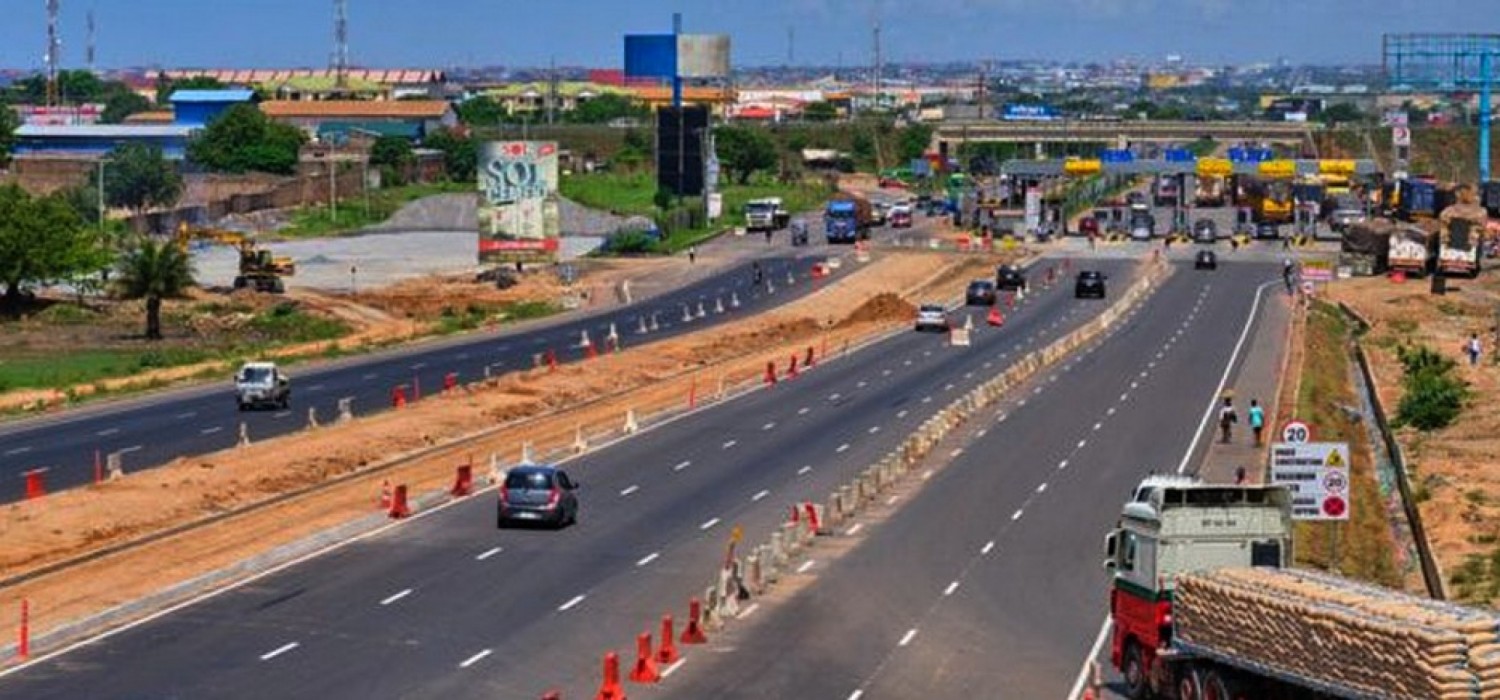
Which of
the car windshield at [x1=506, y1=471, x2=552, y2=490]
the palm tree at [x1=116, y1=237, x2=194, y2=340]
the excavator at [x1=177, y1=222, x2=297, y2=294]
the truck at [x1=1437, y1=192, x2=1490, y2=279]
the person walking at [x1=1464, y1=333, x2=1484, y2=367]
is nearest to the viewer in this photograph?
the car windshield at [x1=506, y1=471, x2=552, y2=490]

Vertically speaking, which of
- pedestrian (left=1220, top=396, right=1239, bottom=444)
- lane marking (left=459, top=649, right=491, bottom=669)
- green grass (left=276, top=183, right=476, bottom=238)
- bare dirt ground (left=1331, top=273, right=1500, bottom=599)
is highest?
green grass (left=276, top=183, right=476, bottom=238)

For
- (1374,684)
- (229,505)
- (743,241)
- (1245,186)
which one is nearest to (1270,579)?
(1374,684)

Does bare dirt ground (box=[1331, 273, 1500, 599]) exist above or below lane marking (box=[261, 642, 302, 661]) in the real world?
below

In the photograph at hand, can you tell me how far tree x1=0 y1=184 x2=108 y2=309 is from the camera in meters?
108

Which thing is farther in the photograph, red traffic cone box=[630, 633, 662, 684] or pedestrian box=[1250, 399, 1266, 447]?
pedestrian box=[1250, 399, 1266, 447]

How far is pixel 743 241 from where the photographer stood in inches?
6353

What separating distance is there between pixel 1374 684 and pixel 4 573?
2571 centimetres

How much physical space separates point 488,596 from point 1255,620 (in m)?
15.8

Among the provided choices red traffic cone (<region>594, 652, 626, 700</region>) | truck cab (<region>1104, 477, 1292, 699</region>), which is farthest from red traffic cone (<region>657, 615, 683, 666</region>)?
truck cab (<region>1104, 477, 1292, 699</region>)

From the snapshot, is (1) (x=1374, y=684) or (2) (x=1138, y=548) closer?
(1) (x=1374, y=684)

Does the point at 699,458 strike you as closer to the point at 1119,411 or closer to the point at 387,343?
the point at 1119,411

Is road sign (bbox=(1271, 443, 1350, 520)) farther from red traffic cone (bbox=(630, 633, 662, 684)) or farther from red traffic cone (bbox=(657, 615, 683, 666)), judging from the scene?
red traffic cone (bbox=(630, 633, 662, 684))

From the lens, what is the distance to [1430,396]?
78875 millimetres

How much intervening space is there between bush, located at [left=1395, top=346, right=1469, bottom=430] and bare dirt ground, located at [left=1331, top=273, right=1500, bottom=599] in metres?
0.43
